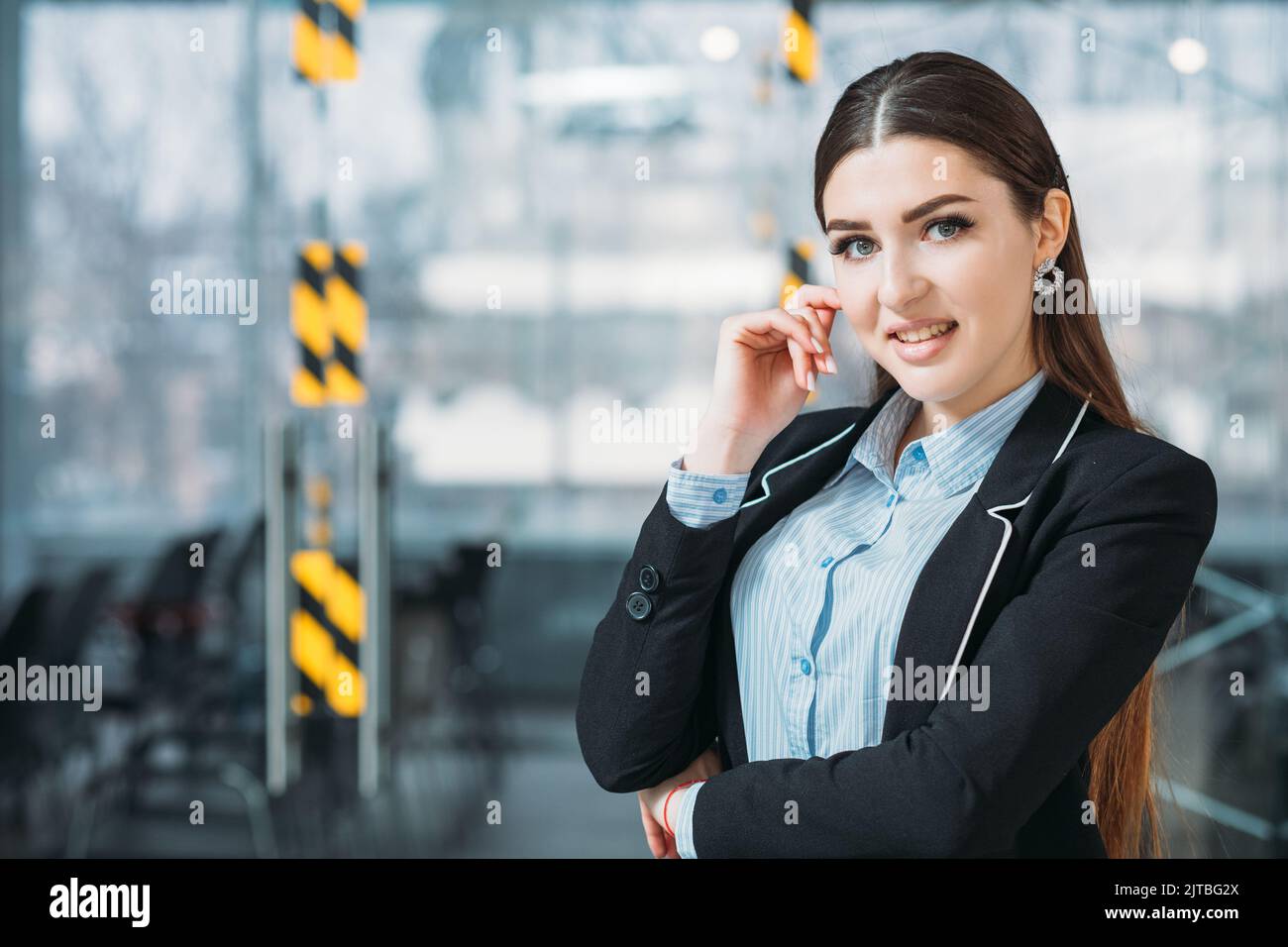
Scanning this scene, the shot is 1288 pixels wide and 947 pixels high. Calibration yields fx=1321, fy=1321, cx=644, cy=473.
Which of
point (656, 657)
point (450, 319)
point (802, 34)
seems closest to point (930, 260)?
point (656, 657)

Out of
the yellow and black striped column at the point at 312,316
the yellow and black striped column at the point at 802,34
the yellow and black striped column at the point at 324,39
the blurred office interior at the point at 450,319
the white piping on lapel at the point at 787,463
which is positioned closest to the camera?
the white piping on lapel at the point at 787,463

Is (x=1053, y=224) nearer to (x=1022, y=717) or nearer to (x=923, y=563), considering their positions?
(x=923, y=563)

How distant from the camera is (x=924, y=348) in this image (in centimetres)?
107

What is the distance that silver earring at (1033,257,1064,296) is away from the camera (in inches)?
43.2

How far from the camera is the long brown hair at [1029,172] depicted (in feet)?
3.41

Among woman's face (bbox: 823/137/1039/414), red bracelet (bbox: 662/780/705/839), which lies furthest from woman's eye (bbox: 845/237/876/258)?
red bracelet (bbox: 662/780/705/839)

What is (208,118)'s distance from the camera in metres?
4.62

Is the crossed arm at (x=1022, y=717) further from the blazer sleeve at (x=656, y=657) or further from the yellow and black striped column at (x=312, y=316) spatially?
the yellow and black striped column at (x=312, y=316)

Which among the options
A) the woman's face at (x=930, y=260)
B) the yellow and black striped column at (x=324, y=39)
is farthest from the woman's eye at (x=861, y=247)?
the yellow and black striped column at (x=324, y=39)

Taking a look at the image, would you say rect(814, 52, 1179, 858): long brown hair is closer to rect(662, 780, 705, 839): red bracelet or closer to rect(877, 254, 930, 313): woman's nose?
rect(877, 254, 930, 313): woman's nose

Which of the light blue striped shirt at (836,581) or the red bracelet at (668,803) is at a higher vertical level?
the light blue striped shirt at (836,581)

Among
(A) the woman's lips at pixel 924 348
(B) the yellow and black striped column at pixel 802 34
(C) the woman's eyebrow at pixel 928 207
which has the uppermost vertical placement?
(B) the yellow and black striped column at pixel 802 34
